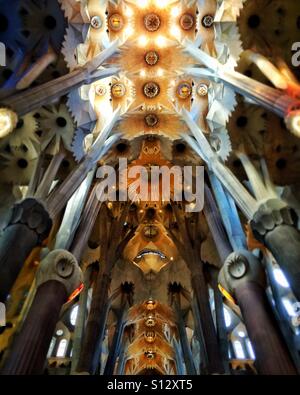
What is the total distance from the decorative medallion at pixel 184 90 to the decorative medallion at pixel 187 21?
244cm

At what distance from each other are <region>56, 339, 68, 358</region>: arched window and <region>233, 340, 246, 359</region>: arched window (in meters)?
7.80

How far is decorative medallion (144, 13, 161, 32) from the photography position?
15055 millimetres

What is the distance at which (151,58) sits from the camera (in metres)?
15.6

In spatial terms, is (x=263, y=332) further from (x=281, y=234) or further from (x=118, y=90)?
(x=118, y=90)

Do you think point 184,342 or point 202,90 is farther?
point 184,342

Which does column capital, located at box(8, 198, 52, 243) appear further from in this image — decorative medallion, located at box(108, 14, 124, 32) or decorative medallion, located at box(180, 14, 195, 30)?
decorative medallion, located at box(180, 14, 195, 30)

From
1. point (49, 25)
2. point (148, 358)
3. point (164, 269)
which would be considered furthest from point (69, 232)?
point (148, 358)

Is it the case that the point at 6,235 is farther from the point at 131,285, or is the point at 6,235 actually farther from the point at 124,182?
the point at 131,285

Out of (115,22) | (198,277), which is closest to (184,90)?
(115,22)

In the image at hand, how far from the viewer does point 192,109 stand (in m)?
15.7

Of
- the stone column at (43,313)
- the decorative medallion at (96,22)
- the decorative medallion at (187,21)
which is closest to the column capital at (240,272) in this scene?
the stone column at (43,313)

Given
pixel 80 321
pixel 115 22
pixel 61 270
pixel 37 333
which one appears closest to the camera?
pixel 37 333

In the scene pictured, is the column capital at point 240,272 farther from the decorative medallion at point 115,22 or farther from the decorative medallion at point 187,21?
the decorative medallion at point 115,22

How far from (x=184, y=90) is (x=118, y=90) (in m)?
3.21
